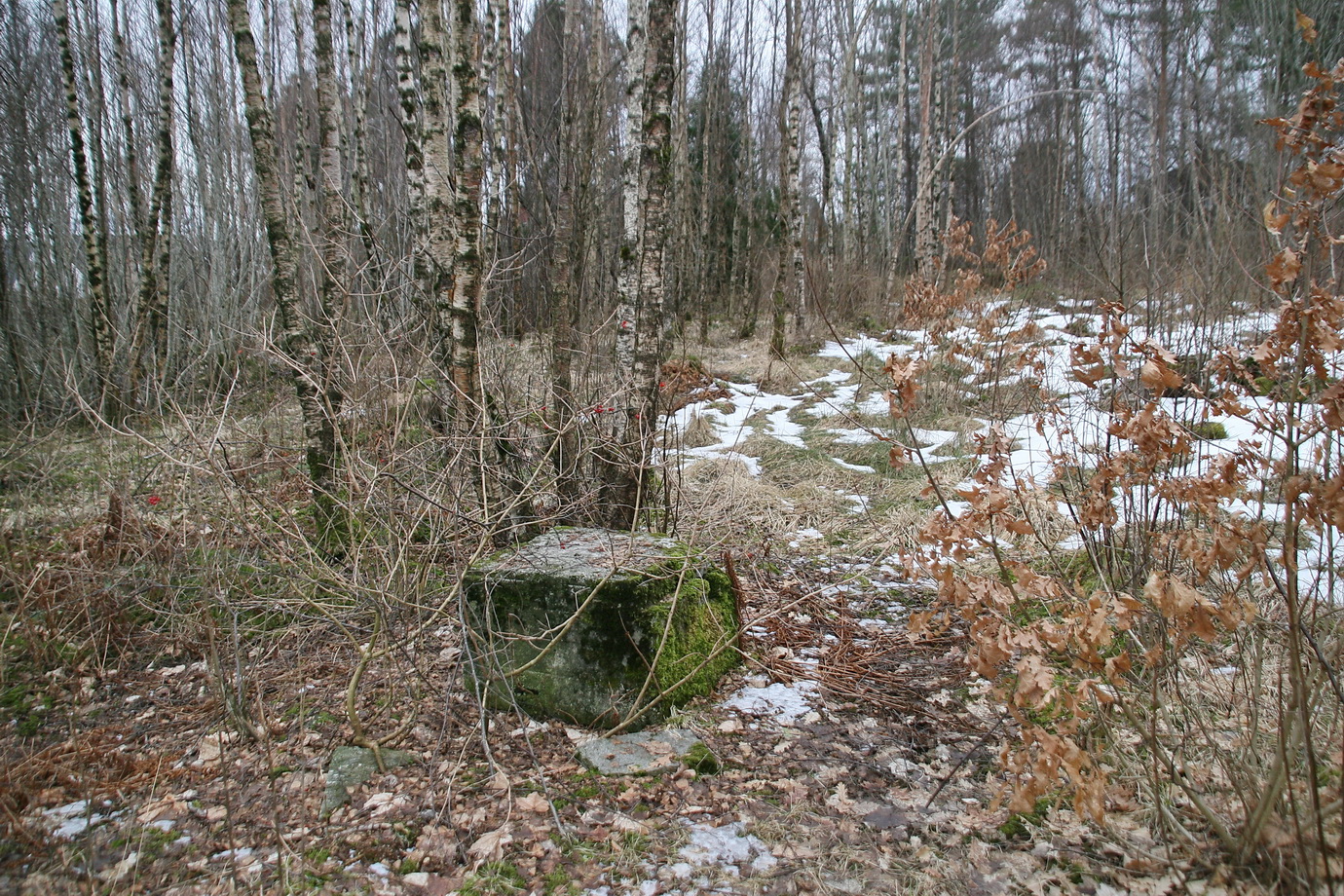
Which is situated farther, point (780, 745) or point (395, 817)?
point (780, 745)

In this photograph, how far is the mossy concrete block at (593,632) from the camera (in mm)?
2779

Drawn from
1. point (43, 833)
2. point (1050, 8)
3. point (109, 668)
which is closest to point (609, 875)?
point (43, 833)

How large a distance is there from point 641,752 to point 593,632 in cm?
46

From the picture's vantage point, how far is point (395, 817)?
90.6 inches

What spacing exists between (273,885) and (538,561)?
134 centimetres

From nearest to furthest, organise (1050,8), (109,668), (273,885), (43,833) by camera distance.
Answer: (273,885) < (43,833) < (109,668) < (1050,8)

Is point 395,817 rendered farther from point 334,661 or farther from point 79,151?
point 79,151

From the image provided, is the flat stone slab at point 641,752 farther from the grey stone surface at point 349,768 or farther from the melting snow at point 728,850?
the grey stone surface at point 349,768

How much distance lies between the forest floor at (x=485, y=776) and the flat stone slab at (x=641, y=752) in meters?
0.06

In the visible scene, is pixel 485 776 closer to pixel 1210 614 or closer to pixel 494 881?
pixel 494 881


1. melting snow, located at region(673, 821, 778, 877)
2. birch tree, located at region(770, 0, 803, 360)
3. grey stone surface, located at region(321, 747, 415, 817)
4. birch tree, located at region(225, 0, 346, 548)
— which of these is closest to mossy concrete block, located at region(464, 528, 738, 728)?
grey stone surface, located at region(321, 747, 415, 817)

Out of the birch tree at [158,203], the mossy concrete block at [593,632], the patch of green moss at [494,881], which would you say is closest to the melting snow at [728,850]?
the patch of green moss at [494,881]

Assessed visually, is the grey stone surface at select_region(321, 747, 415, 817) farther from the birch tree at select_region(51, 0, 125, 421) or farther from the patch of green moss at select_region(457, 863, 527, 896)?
the birch tree at select_region(51, 0, 125, 421)

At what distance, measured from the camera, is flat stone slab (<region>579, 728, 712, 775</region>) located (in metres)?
2.54
